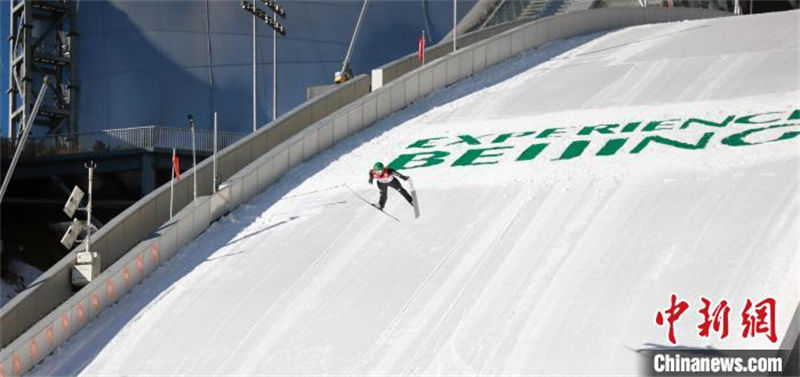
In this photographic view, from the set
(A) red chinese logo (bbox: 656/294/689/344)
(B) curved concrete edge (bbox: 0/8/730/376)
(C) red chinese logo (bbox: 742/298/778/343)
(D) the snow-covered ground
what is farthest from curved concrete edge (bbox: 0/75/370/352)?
(C) red chinese logo (bbox: 742/298/778/343)

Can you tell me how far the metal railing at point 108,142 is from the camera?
36.6 metres

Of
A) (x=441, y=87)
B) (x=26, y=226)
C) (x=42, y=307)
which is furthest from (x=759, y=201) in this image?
(x=26, y=226)

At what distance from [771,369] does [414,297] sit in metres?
5.53

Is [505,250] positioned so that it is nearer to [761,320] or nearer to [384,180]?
[384,180]

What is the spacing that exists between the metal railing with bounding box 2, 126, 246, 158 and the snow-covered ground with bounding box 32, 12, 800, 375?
10801mm

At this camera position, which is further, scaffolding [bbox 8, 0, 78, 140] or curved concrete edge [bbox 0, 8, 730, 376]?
scaffolding [bbox 8, 0, 78, 140]

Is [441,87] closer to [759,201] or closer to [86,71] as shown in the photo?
[759,201]

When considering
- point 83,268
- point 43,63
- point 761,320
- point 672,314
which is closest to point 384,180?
point 83,268

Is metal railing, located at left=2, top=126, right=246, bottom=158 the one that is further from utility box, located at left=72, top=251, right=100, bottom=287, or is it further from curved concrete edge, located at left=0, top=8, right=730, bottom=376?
utility box, located at left=72, top=251, right=100, bottom=287

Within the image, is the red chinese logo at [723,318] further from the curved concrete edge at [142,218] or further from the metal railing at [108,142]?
the metal railing at [108,142]

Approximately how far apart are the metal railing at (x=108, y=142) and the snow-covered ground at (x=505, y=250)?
10801mm

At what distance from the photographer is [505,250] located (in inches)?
767

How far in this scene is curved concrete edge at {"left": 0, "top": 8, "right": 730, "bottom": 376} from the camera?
1983 cm

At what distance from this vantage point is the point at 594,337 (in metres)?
15.9
